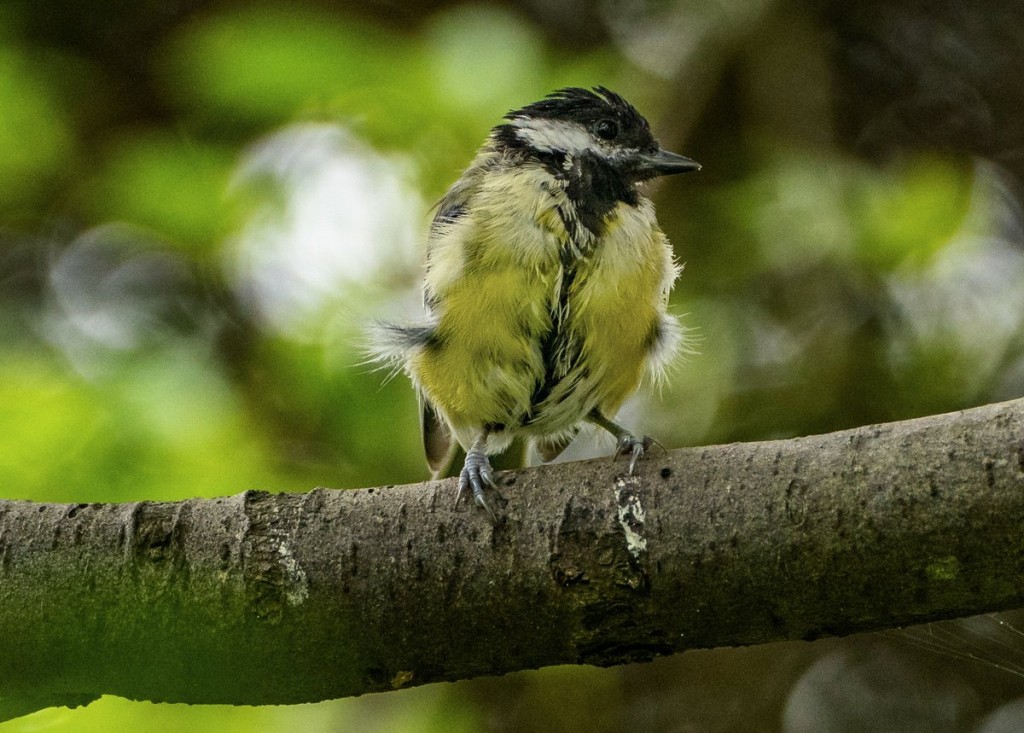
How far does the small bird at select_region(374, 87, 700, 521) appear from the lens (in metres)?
3.04

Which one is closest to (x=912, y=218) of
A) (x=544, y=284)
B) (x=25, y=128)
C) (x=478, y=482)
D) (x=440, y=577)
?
(x=544, y=284)

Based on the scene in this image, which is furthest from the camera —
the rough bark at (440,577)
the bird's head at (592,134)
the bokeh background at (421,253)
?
the bird's head at (592,134)

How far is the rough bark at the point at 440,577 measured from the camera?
1.93 meters

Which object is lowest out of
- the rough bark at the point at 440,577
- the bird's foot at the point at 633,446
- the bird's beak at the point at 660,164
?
the rough bark at the point at 440,577

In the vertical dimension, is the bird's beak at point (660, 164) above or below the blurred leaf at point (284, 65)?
below

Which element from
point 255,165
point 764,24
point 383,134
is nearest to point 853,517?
point 383,134

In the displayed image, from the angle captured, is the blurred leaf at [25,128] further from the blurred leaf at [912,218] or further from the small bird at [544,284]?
the blurred leaf at [912,218]

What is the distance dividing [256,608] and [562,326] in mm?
1279

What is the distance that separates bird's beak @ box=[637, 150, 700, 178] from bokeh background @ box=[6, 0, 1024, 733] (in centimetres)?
33

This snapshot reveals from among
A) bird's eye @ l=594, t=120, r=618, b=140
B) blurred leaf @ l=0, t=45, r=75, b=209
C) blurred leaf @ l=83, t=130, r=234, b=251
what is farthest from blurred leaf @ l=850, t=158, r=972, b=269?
blurred leaf @ l=0, t=45, r=75, b=209

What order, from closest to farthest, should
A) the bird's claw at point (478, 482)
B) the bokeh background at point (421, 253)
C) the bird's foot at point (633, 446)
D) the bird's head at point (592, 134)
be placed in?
1. the bird's claw at point (478, 482)
2. the bird's foot at point (633, 446)
3. the bokeh background at point (421, 253)
4. the bird's head at point (592, 134)

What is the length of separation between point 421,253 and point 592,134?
68 cm

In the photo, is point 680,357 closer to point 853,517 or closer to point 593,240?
point 593,240

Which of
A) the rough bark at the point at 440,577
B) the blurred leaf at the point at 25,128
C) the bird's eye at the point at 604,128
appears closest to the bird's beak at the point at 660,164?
the bird's eye at the point at 604,128
